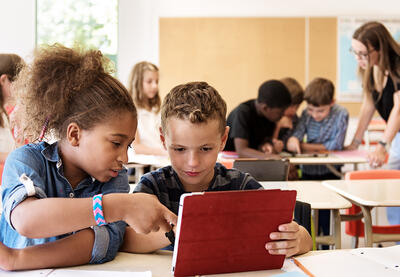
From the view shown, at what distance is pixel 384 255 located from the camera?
3.68 feet

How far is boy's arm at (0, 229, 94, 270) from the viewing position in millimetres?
1006

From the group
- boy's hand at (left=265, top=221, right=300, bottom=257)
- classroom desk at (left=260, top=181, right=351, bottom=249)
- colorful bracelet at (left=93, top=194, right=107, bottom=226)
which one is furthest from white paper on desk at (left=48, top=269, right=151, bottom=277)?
classroom desk at (left=260, top=181, right=351, bottom=249)

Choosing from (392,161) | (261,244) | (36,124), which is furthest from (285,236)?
(392,161)

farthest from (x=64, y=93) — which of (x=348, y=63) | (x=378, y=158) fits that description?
(x=348, y=63)

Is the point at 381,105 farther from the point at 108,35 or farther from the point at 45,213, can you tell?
the point at 108,35

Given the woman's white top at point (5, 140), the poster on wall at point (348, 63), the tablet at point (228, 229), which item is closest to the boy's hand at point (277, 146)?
the woman's white top at point (5, 140)

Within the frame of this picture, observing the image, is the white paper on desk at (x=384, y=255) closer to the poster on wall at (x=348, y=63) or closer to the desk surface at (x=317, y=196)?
the desk surface at (x=317, y=196)

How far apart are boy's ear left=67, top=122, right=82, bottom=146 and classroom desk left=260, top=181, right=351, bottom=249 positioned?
1239mm

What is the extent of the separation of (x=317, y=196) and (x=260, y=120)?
1.43 metres

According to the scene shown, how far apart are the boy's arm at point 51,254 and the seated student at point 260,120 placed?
2365mm

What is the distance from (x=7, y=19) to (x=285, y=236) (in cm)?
636

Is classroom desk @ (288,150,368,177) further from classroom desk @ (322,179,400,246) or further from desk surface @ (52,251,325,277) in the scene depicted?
desk surface @ (52,251,325,277)

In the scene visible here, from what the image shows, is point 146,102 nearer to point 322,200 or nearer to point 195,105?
point 322,200

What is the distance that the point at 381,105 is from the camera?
11.1 ft
